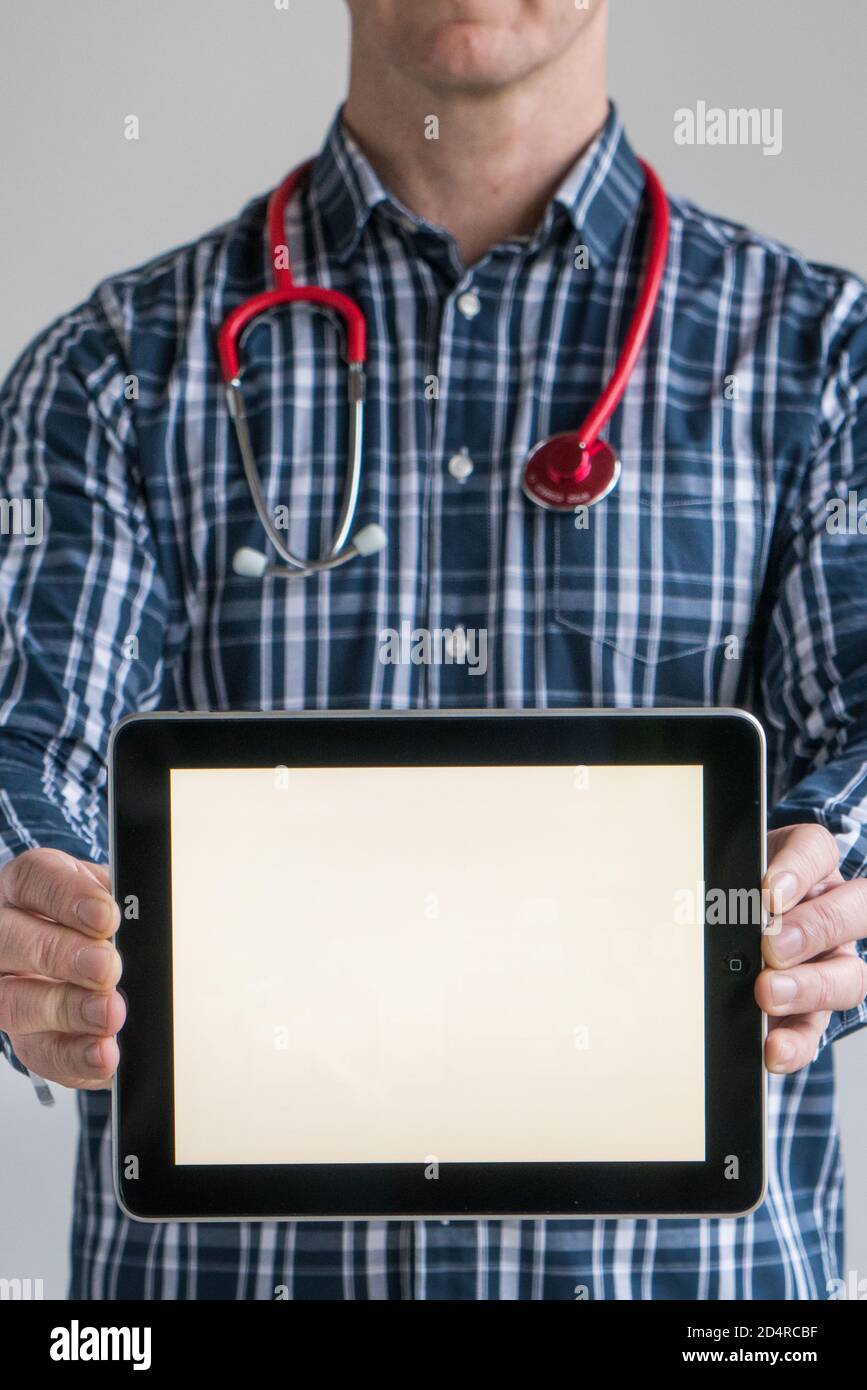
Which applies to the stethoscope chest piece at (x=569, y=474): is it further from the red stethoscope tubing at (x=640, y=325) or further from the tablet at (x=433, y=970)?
the tablet at (x=433, y=970)

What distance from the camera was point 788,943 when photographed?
1.19 ft

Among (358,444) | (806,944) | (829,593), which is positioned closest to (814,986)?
(806,944)

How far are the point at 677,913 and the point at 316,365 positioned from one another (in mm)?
307

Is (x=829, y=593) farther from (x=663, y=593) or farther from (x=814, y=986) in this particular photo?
(x=814, y=986)

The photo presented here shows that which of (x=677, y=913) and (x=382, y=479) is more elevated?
(x=382, y=479)

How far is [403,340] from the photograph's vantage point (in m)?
0.56

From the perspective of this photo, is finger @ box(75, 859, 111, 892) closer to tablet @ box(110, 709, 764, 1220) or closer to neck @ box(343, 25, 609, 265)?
tablet @ box(110, 709, 764, 1220)

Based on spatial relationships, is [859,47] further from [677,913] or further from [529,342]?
[677,913]

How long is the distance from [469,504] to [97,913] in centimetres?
26

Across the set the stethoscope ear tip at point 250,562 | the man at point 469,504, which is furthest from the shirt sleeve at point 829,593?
the stethoscope ear tip at point 250,562

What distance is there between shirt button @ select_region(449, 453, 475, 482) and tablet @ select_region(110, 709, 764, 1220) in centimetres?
20

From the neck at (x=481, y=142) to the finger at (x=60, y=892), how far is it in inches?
13.1
